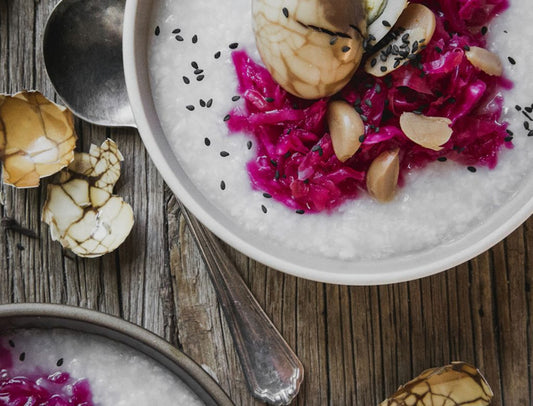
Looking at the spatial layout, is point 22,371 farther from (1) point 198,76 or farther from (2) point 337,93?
(2) point 337,93

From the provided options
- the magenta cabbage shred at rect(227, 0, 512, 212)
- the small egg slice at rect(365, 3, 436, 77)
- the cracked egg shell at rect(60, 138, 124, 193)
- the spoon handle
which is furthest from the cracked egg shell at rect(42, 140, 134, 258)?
the small egg slice at rect(365, 3, 436, 77)

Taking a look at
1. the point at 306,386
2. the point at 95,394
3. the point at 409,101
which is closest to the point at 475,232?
the point at 409,101

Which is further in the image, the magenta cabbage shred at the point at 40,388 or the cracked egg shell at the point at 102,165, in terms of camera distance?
the cracked egg shell at the point at 102,165

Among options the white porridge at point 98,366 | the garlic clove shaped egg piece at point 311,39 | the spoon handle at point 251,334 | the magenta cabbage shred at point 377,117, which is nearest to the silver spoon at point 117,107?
the spoon handle at point 251,334

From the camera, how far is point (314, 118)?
1.10m

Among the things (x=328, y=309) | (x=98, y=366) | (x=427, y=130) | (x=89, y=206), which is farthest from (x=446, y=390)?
(x=89, y=206)

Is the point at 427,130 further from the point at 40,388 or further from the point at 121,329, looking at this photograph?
the point at 40,388

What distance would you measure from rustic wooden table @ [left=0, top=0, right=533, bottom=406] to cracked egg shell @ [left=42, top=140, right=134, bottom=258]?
0.03 m

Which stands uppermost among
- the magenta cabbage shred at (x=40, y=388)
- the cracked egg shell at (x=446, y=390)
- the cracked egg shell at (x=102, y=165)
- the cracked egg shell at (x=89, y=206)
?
the cracked egg shell at (x=102, y=165)

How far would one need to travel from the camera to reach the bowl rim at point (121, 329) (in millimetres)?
1134

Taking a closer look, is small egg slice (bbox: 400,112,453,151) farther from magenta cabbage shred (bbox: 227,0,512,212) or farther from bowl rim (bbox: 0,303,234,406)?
bowl rim (bbox: 0,303,234,406)

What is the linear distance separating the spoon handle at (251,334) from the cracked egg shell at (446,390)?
174 millimetres

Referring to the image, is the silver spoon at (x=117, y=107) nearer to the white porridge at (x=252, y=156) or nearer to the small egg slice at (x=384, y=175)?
the white porridge at (x=252, y=156)

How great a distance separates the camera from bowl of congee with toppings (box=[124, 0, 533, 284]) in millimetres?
1067
